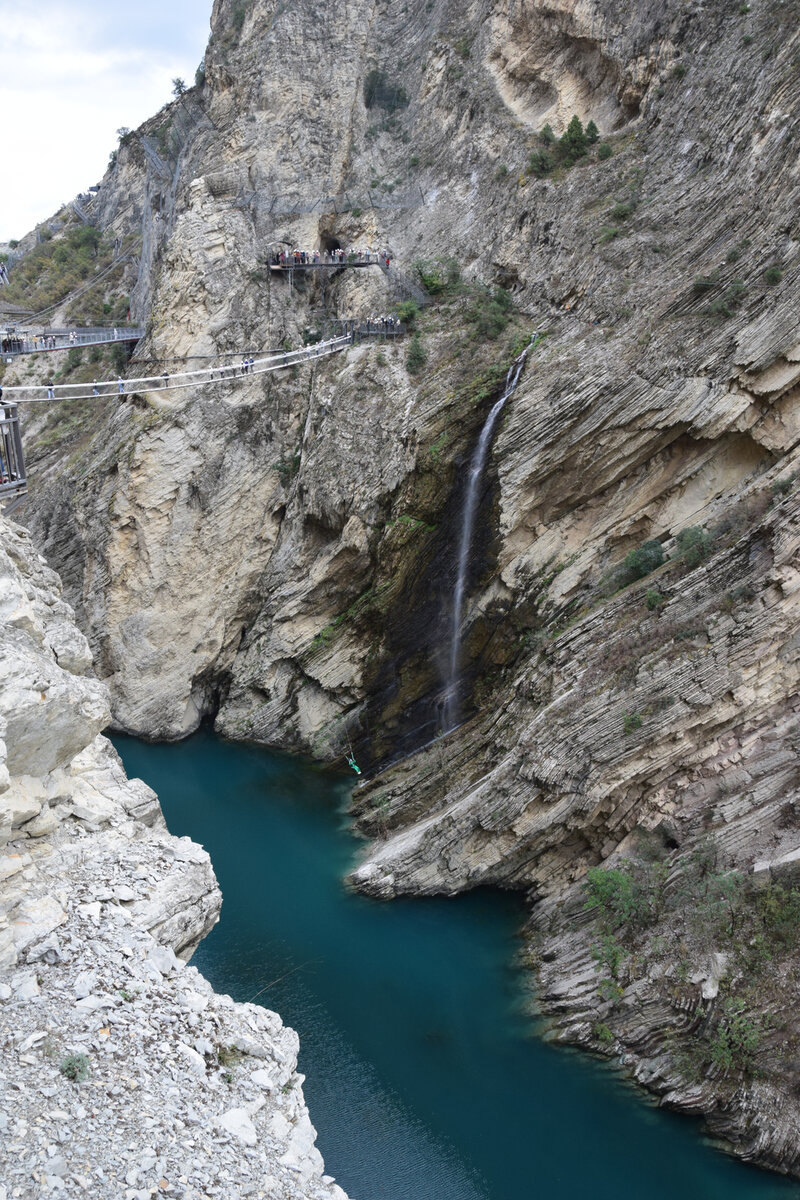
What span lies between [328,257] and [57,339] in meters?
9.82

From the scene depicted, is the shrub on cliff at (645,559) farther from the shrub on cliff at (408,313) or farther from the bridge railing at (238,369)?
the bridge railing at (238,369)

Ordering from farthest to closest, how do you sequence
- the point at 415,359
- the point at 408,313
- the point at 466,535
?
the point at 408,313, the point at 415,359, the point at 466,535

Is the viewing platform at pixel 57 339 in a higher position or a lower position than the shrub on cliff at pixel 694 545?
higher

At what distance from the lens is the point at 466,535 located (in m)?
23.6

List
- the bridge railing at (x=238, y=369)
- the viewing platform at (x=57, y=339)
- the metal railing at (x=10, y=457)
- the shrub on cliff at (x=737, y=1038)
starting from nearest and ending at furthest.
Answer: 1. the shrub on cliff at (x=737, y=1038)
2. the metal railing at (x=10, y=457)
3. the viewing platform at (x=57, y=339)
4. the bridge railing at (x=238, y=369)

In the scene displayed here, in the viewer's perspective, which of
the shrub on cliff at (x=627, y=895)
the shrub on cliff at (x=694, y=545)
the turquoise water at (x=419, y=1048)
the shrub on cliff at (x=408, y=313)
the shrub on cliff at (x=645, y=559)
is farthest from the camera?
the shrub on cliff at (x=408, y=313)

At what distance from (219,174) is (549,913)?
25958mm

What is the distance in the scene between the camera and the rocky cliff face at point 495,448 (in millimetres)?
17891

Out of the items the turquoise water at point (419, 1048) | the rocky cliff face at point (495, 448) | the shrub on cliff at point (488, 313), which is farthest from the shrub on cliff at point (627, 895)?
the shrub on cliff at point (488, 313)

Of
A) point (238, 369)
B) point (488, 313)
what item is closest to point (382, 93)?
point (488, 313)

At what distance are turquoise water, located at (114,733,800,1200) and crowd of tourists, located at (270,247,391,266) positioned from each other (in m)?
18.2

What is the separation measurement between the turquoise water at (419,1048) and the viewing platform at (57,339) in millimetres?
14617

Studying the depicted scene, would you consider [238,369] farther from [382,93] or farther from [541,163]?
[382,93]

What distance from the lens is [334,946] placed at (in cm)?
1891
